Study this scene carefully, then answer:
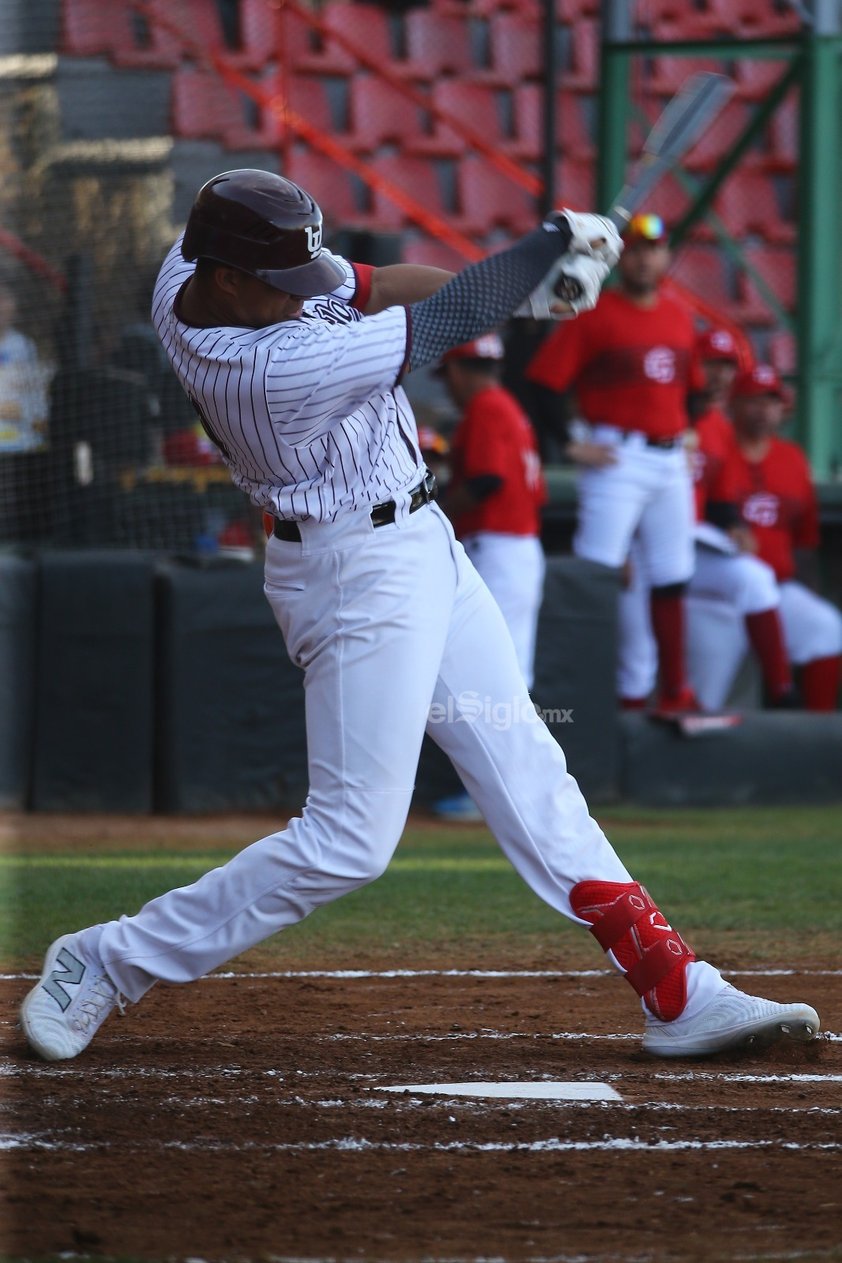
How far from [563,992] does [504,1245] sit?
190 centimetres

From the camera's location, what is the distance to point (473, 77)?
12.1 meters

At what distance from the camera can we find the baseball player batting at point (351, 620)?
311cm

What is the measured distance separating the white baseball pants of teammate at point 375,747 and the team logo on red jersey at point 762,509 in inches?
214

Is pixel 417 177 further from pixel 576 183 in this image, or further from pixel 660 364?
pixel 660 364

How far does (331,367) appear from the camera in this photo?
9.87 feet

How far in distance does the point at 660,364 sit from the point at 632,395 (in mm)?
169

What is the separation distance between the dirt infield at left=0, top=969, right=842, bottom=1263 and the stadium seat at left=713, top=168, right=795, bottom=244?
8.92 m

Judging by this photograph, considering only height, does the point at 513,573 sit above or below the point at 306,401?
below

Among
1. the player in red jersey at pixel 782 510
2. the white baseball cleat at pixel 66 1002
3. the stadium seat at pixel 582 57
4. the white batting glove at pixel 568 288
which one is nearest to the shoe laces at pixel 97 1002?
the white baseball cleat at pixel 66 1002

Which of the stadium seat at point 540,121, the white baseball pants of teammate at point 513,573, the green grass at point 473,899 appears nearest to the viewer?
the green grass at point 473,899

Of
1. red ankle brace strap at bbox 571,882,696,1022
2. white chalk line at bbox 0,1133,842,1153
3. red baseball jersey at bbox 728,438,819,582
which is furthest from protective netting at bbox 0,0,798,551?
white chalk line at bbox 0,1133,842,1153

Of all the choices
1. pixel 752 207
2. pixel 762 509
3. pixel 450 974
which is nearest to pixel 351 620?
pixel 450 974

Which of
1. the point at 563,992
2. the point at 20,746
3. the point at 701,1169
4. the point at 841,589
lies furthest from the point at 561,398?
the point at 701,1169

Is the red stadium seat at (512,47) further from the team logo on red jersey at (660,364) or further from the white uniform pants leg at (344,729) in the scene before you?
the white uniform pants leg at (344,729)
